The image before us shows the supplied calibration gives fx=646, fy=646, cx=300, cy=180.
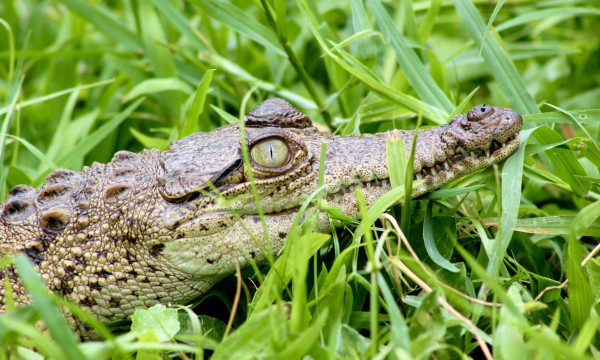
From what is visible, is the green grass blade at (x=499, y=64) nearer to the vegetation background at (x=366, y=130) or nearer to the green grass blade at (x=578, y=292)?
the vegetation background at (x=366, y=130)

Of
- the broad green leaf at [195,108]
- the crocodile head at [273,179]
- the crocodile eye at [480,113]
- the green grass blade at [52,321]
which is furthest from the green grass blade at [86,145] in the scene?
the crocodile eye at [480,113]

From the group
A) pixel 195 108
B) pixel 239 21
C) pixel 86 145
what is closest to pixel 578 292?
pixel 195 108

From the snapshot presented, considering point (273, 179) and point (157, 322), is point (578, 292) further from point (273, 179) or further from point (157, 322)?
point (157, 322)

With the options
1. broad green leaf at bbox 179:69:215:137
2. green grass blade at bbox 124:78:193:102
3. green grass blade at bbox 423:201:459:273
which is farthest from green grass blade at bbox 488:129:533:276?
green grass blade at bbox 124:78:193:102

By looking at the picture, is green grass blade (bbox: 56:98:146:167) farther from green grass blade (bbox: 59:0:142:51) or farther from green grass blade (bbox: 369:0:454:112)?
green grass blade (bbox: 369:0:454:112)

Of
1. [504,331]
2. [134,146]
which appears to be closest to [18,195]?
[134,146]

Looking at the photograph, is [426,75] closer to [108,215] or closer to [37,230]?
[108,215]
